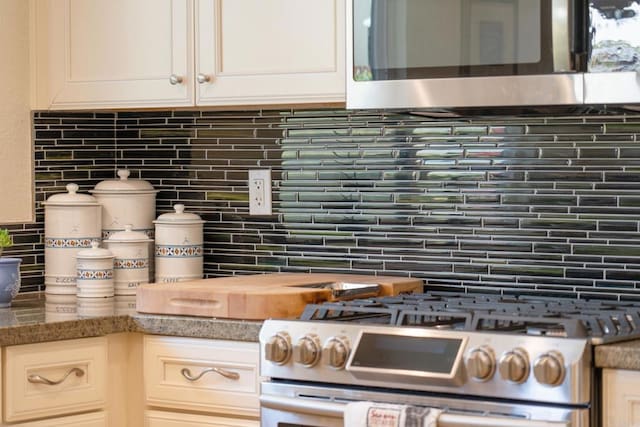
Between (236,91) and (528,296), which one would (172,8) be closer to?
(236,91)

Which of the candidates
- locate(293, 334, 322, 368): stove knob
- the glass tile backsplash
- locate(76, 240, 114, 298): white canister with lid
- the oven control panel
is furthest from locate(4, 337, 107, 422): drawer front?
the glass tile backsplash

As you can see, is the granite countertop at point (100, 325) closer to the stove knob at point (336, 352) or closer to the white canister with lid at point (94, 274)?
the white canister with lid at point (94, 274)

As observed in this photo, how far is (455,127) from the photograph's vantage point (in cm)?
295

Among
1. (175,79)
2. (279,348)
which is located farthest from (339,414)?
(175,79)

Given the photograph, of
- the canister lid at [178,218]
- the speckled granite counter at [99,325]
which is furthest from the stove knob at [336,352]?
the canister lid at [178,218]

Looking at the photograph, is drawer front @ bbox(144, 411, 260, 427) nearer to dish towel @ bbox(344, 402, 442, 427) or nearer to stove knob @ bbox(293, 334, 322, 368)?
stove knob @ bbox(293, 334, 322, 368)

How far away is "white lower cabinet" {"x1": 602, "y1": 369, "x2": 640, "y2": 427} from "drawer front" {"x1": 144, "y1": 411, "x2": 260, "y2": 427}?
2.57 feet

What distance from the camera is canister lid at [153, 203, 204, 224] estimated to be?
126 inches

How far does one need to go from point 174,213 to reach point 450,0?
1081 mm

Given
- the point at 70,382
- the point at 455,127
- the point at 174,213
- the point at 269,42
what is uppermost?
the point at 269,42

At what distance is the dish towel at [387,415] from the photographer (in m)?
2.16

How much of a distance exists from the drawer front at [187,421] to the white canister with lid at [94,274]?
0.41m

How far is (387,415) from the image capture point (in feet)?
7.22

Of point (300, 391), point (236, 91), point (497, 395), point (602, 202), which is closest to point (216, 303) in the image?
point (300, 391)
